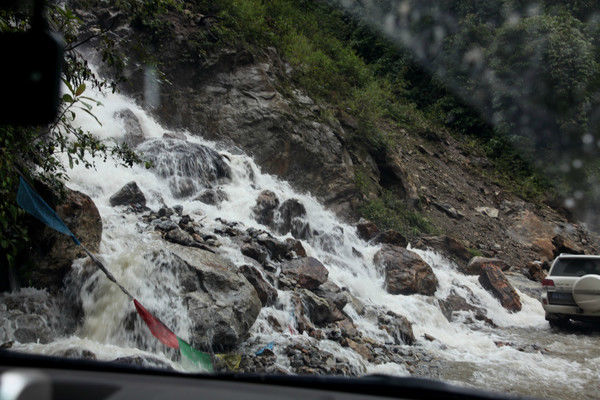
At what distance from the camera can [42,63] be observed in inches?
87.4

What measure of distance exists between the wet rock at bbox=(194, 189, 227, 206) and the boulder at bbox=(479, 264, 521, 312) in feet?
27.9

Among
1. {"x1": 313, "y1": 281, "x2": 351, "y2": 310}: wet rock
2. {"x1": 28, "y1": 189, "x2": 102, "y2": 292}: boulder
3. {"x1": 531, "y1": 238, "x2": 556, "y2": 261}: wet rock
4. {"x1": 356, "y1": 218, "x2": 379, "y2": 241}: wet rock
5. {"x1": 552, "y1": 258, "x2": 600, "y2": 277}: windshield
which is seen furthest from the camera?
{"x1": 531, "y1": 238, "x2": 556, "y2": 261}: wet rock

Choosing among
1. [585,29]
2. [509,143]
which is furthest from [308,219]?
[585,29]

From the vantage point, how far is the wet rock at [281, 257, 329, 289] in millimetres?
8107

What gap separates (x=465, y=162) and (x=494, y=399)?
2384cm

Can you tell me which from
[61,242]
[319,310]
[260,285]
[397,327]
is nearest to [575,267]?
[397,327]

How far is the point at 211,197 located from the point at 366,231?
5.46 m

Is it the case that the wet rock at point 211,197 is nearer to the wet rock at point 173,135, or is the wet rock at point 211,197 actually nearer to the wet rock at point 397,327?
the wet rock at point 173,135

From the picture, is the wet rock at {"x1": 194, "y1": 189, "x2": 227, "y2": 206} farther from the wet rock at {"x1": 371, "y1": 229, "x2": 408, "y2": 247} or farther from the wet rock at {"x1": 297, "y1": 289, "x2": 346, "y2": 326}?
the wet rock at {"x1": 371, "y1": 229, "x2": 408, "y2": 247}

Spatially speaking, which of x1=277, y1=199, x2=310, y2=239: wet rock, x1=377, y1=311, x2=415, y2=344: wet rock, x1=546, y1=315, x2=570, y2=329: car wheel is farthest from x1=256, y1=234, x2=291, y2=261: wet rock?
x1=546, y1=315, x2=570, y2=329: car wheel

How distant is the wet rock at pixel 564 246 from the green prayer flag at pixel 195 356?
18.2m

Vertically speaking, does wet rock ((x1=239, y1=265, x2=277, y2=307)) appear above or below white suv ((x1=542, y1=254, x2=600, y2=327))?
below

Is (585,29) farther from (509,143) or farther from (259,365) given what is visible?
(259,365)

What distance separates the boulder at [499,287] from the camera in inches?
466
